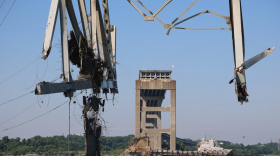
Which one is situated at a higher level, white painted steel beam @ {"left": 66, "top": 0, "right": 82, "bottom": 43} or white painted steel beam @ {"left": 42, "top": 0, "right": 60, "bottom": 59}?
white painted steel beam @ {"left": 66, "top": 0, "right": 82, "bottom": 43}

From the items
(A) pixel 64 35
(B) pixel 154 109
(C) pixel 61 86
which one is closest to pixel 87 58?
(A) pixel 64 35

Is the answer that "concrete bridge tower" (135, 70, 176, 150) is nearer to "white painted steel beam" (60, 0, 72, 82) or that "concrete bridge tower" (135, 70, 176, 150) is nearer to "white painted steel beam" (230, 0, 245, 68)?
"white painted steel beam" (230, 0, 245, 68)

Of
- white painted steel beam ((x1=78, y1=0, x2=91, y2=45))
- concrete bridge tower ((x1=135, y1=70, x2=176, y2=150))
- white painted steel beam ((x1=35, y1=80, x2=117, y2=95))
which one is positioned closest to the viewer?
white painted steel beam ((x1=35, y1=80, x2=117, y2=95))

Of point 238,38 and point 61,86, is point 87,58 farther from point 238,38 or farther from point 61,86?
Result: point 238,38

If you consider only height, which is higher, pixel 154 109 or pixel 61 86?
pixel 154 109

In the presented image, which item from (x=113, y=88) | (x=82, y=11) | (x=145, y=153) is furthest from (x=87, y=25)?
(x=145, y=153)

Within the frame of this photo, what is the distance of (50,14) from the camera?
10586mm

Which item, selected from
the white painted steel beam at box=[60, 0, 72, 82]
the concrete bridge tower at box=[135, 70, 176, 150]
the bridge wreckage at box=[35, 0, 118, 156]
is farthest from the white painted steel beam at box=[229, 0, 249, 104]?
the concrete bridge tower at box=[135, 70, 176, 150]

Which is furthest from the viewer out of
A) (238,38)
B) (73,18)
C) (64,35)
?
(73,18)

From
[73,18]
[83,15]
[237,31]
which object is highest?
[83,15]

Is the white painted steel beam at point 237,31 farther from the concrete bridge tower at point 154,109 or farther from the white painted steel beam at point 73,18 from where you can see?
the concrete bridge tower at point 154,109

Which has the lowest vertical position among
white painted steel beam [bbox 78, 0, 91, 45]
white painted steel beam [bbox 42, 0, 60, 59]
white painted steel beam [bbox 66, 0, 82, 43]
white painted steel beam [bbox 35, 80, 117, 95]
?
white painted steel beam [bbox 35, 80, 117, 95]

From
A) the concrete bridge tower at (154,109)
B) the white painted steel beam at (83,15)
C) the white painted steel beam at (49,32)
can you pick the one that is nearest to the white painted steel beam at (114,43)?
the white painted steel beam at (83,15)

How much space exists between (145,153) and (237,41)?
25958 mm
